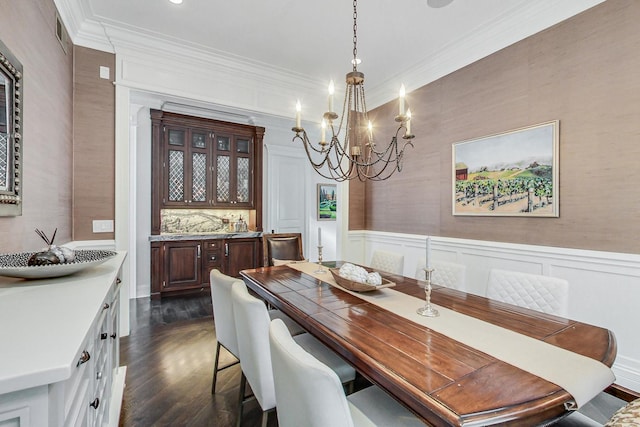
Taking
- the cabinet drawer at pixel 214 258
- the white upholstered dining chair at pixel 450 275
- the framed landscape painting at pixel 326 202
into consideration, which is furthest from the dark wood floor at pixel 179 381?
the framed landscape painting at pixel 326 202

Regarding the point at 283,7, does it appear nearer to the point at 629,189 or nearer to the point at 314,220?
the point at 629,189

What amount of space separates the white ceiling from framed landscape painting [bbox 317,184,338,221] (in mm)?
2858

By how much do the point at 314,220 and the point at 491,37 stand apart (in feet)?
13.2

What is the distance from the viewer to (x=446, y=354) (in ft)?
3.88

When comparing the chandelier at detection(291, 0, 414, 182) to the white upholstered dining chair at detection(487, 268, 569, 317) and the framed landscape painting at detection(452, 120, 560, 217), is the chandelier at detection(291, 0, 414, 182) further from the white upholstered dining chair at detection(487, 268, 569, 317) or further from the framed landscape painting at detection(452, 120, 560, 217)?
the white upholstered dining chair at detection(487, 268, 569, 317)

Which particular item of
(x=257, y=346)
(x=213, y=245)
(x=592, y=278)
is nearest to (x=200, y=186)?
(x=213, y=245)

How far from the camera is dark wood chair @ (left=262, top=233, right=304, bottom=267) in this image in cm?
379

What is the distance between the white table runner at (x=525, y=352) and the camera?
1015 mm

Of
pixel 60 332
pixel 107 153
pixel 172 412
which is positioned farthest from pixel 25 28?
pixel 172 412

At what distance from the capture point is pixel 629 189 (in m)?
2.19

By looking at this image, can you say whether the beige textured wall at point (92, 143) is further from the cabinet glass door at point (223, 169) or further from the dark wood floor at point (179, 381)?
the cabinet glass door at point (223, 169)

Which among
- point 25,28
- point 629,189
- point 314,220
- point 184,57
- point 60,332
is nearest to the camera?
point 60,332

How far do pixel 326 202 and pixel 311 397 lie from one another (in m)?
5.39

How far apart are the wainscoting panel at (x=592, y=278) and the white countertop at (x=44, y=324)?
233 centimetres
